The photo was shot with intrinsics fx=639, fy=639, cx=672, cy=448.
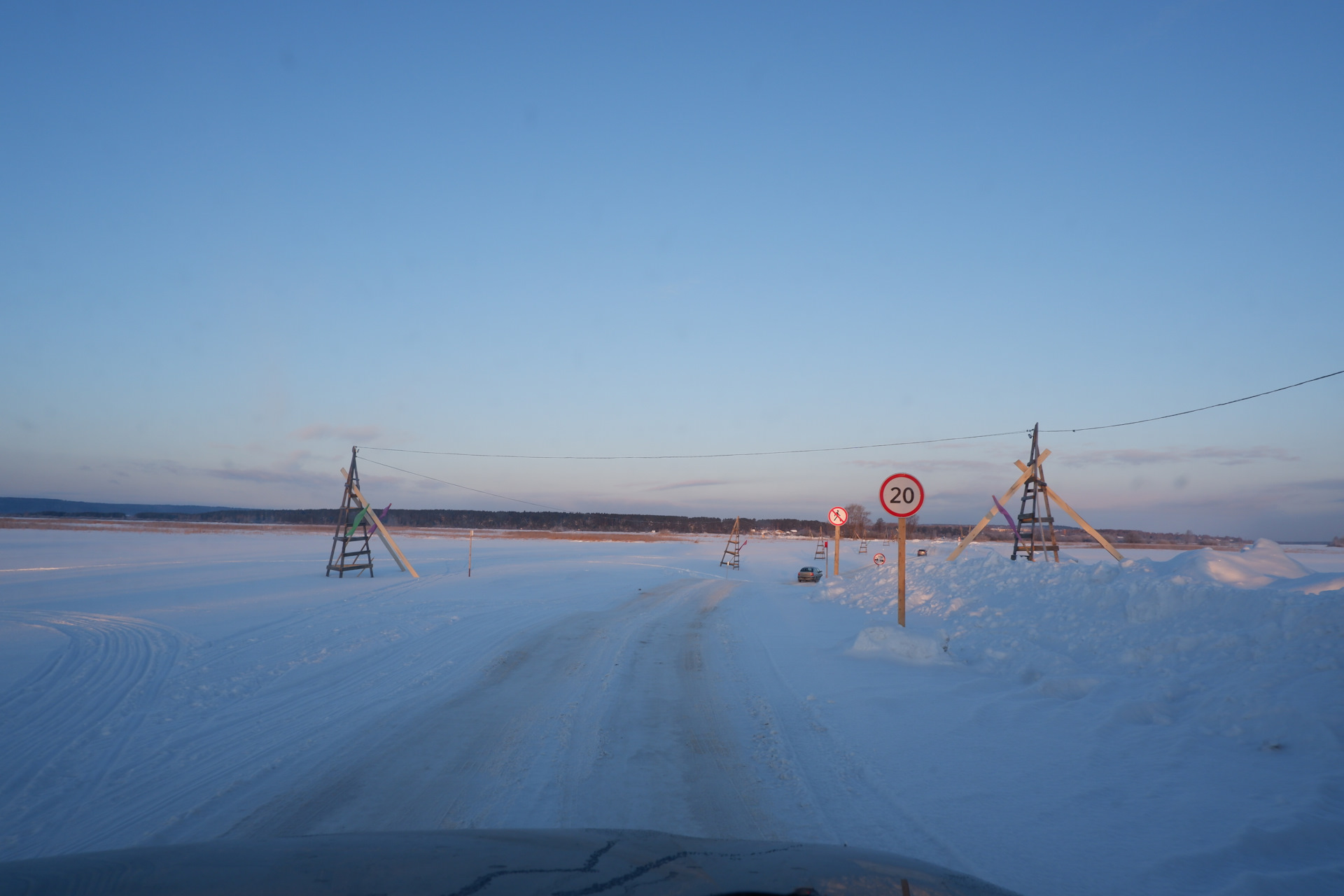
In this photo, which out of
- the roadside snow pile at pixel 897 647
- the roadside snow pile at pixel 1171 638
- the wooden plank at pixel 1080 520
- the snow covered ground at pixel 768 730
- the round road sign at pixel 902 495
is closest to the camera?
the snow covered ground at pixel 768 730

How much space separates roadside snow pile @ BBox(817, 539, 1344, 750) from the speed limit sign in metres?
2.20

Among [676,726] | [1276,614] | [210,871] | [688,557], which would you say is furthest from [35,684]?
[688,557]

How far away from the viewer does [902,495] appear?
38.1 ft

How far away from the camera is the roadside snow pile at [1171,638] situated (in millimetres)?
5969

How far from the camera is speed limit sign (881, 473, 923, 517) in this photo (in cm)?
1139

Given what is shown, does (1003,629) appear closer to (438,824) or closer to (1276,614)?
(1276,614)

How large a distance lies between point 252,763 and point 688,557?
42.8 meters

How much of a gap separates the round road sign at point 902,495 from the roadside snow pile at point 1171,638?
2.20m

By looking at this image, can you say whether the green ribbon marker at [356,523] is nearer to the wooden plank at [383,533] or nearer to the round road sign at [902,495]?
the wooden plank at [383,533]

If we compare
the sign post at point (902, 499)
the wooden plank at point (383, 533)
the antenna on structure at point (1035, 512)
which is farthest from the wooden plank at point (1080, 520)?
the wooden plank at point (383, 533)

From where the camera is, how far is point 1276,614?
306 inches

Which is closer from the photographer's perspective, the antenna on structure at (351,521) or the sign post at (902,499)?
the sign post at (902,499)

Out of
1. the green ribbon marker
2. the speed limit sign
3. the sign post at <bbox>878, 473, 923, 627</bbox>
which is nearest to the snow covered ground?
the sign post at <bbox>878, 473, 923, 627</bbox>

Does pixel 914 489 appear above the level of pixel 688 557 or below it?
above
